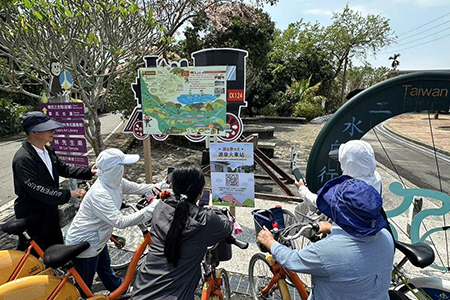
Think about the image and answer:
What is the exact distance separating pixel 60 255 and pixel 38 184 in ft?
2.88

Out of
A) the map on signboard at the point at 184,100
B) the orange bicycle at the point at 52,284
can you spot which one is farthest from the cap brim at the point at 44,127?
the map on signboard at the point at 184,100

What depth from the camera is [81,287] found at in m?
2.31

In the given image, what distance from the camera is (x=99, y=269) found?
281cm

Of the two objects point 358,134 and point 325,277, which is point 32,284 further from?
A: point 358,134

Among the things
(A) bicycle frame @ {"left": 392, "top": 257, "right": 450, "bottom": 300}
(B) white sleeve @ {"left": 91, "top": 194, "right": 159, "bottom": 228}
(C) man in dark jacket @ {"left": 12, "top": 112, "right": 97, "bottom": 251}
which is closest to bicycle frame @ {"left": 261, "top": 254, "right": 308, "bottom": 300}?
(A) bicycle frame @ {"left": 392, "top": 257, "right": 450, "bottom": 300}

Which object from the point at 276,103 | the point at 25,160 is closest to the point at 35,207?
the point at 25,160

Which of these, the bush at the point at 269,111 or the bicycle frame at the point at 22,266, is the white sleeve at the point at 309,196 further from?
the bush at the point at 269,111

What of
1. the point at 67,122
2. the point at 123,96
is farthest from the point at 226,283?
the point at 123,96

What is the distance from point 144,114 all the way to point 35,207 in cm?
233

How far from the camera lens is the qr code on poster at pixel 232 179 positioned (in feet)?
12.5

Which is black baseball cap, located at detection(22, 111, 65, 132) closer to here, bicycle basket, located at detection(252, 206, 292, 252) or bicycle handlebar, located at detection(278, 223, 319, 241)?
bicycle basket, located at detection(252, 206, 292, 252)

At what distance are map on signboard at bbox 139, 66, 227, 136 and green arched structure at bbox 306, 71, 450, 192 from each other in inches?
62.9

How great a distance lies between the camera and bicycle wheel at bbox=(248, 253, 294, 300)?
234 centimetres

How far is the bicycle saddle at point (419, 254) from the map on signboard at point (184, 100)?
9.24ft
